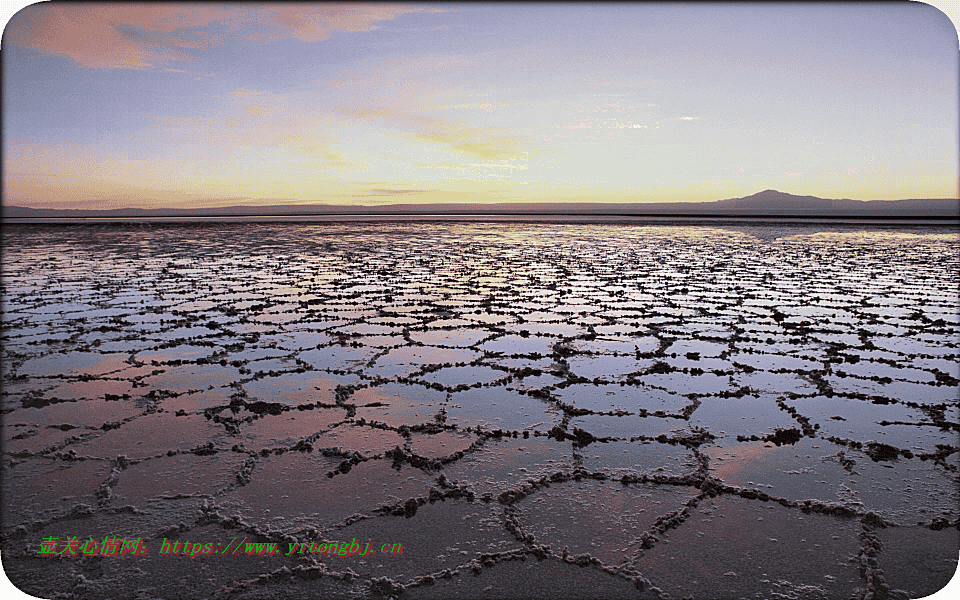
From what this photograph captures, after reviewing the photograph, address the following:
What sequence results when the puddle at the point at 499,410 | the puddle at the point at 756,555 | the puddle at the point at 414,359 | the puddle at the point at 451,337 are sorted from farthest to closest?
the puddle at the point at 451,337 < the puddle at the point at 414,359 < the puddle at the point at 499,410 < the puddle at the point at 756,555

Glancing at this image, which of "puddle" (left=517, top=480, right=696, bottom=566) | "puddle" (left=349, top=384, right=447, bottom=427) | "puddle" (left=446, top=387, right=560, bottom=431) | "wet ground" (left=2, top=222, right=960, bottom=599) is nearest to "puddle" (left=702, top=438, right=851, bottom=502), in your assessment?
"wet ground" (left=2, top=222, right=960, bottom=599)

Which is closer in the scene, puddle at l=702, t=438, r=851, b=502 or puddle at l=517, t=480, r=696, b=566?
puddle at l=517, t=480, r=696, b=566

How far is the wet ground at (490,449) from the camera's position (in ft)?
5.90

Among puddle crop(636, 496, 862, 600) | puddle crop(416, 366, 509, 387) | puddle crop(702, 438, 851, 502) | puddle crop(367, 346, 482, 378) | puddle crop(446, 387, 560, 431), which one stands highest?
puddle crop(367, 346, 482, 378)

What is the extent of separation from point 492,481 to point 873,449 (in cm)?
188

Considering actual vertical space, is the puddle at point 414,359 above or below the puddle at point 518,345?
below

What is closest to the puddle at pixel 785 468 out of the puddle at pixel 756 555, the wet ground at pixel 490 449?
the wet ground at pixel 490 449

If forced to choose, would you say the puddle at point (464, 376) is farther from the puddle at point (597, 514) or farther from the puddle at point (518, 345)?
the puddle at point (597, 514)

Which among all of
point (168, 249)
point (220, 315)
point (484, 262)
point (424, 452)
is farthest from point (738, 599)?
point (168, 249)

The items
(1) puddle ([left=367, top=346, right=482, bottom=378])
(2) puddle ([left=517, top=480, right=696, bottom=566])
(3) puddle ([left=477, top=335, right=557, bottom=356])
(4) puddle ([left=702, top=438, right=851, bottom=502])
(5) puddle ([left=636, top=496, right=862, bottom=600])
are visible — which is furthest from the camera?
(3) puddle ([left=477, top=335, right=557, bottom=356])

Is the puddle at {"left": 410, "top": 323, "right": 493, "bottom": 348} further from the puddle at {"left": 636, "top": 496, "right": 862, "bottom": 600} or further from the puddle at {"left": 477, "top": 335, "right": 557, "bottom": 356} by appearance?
the puddle at {"left": 636, "top": 496, "right": 862, "bottom": 600}

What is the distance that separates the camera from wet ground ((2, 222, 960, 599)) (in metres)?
1.80

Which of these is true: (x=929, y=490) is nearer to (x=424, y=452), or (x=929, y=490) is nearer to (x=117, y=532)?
(x=424, y=452)

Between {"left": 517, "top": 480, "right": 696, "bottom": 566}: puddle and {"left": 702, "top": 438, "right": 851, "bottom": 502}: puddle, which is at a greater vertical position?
{"left": 702, "top": 438, "right": 851, "bottom": 502}: puddle
